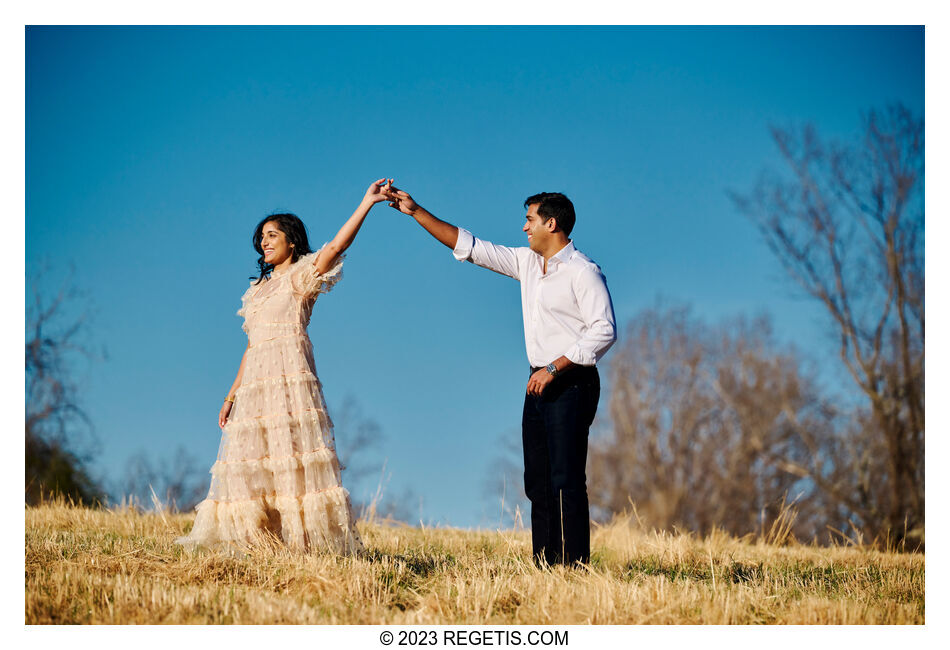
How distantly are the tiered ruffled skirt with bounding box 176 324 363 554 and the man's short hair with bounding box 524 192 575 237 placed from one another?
1.70m

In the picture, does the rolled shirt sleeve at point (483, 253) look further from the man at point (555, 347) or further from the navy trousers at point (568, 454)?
the navy trousers at point (568, 454)

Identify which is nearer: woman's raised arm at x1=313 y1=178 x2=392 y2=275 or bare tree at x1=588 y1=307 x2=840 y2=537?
woman's raised arm at x1=313 y1=178 x2=392 y2=275

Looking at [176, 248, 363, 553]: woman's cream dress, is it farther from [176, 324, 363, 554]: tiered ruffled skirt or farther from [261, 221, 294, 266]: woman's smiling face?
[261, 221, 294, 266]: woman's smiling face

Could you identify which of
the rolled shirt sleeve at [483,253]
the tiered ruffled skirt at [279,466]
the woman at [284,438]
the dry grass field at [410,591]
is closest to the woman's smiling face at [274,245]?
the woman at [284,438]

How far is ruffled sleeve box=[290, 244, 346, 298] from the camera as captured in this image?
220 inches

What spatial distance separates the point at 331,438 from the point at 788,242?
14.3 m

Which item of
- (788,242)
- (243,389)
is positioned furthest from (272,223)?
(788,242)

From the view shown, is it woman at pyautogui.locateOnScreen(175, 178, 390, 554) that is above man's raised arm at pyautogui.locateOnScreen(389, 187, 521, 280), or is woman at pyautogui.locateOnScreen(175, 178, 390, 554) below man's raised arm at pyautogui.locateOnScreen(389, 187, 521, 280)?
below

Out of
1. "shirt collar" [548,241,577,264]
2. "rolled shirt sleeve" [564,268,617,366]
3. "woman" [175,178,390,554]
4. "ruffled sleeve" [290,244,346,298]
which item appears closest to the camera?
"rolled shirt sleeve" [564,268,617,366]

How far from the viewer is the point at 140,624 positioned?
13.3ft

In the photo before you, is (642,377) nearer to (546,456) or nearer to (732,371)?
(732,371)

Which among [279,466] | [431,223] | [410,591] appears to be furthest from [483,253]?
[410,591]

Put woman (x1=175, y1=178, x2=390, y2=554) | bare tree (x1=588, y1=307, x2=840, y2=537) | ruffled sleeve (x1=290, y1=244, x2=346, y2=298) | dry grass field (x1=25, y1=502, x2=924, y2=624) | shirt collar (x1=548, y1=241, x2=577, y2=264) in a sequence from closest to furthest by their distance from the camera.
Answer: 1. dry grass field (x1=25, y1=502, x2=924, y2=624)
2. shirt collar (x1=548, y1=241, x2=577, y2=264)
3. woman (x1=175, y1=178, x2=390, y2=554)
4. ruffled sleeve (x1=290, y1=244, x2=346, y2=298)
5. bare tree (x1=588, y1=307, x2=840, y2=537)

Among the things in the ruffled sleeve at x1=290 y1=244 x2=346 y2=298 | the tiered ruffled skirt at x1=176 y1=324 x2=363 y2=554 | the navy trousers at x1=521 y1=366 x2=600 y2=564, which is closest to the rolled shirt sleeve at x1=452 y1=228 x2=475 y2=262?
the ruffled sleeve at x1=290 y1=244 x2=346 y2=298
